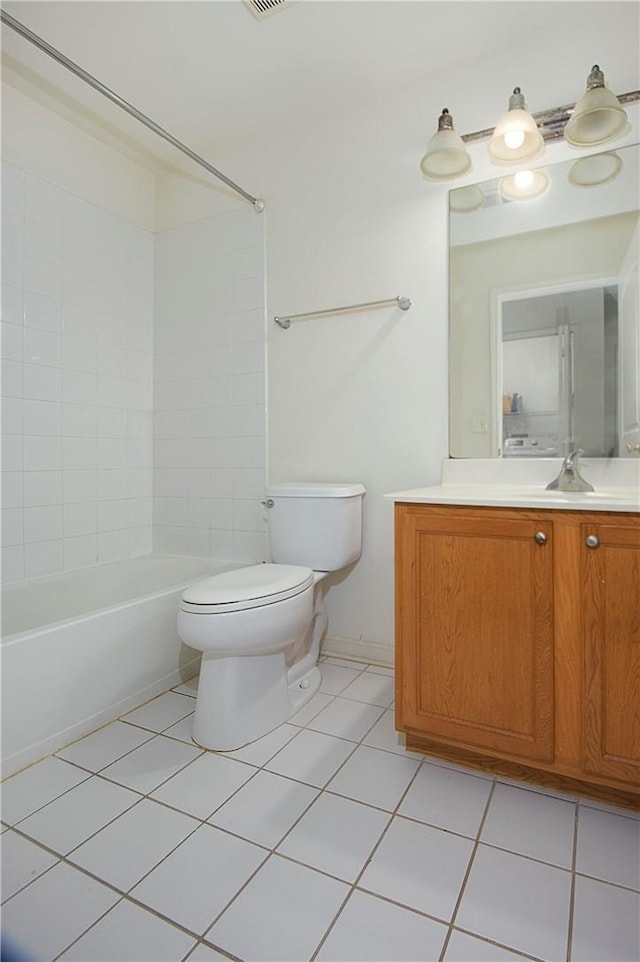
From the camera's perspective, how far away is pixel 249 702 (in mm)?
1539

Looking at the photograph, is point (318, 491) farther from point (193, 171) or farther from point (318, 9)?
point (193, 171)

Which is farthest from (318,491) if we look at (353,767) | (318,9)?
(318,9)

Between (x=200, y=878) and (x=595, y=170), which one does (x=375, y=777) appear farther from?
(x=595, y=170)

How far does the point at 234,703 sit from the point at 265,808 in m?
0.33

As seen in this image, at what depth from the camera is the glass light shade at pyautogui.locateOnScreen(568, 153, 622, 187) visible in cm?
161

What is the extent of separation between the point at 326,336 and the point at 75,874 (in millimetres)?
1896

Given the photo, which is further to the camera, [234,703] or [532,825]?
[234,703]

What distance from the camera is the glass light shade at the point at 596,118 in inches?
57.0

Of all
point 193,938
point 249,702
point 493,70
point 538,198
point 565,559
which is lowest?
point 193,938

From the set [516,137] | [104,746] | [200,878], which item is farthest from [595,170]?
[104,746]

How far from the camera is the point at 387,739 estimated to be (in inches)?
60.4

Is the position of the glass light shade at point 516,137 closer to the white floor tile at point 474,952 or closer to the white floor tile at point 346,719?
the white floor tile at point 346,719

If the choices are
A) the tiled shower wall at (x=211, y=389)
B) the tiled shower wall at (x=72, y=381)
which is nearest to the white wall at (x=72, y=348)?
the tiled shower wall at (x=72, y=381)

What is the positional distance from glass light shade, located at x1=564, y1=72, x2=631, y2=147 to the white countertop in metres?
1.00
